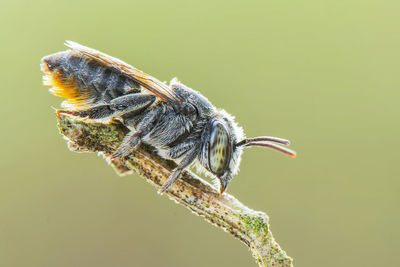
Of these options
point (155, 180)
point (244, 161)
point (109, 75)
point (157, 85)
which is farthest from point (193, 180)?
point (244, 161)

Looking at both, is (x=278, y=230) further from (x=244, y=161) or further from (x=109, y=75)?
(x=109, y=75)

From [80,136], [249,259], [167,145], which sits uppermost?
[249,259]

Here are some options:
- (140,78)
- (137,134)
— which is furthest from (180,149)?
(140,78)

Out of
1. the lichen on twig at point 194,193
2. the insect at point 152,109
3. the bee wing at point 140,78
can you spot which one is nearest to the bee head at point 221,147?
the insect at point 152,109

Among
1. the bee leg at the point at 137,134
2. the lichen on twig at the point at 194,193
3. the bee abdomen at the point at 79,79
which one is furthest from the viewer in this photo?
the bee abdomen at the point at 79,79

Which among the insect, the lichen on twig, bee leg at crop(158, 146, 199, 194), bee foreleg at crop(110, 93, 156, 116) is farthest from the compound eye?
bee foreleg at crop(110, 93, 156, 116)

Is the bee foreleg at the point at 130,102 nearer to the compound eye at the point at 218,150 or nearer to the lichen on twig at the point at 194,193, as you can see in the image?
the lichen on twig at the point at 194,193

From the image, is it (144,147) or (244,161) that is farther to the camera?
(244,161)
